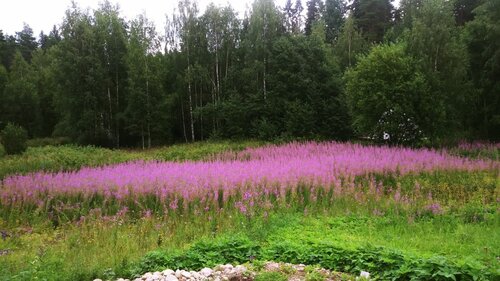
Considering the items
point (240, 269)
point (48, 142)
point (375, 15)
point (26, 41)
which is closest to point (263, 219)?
point (240, 269)

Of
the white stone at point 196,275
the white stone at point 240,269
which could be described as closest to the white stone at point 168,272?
the white stone at point 196,275

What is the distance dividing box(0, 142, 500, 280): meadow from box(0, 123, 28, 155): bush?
23.8 ft

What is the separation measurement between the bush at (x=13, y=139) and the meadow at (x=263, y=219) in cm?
725

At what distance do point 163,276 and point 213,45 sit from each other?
87.1 ft

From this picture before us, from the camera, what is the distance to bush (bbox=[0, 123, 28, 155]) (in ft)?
66.7

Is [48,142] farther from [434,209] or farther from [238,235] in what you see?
[434,209]

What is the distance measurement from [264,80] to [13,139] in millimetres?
15288

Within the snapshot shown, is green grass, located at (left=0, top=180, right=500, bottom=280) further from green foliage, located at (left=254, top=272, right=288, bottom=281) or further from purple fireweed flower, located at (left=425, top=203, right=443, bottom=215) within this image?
green foliage, located at (left=254, top=272, right=288, bottom=281)

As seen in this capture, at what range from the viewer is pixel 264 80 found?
2673 cm

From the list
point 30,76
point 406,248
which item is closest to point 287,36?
point 406,248

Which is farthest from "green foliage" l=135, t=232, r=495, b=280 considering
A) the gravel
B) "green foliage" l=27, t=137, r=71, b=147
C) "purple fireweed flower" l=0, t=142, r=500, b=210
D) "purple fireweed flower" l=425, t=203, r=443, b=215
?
"green foliage" l=27, t=137, r=71, b=147

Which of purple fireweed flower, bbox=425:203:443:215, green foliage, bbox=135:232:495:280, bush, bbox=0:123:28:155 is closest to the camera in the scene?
green foliage, bbox=135:232:495:280

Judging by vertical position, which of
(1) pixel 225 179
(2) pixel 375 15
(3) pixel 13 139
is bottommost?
(1) pixel 225 179

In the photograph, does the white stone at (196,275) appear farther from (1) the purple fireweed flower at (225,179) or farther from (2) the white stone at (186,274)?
(1) the purple fireweed flower at (225,179)
